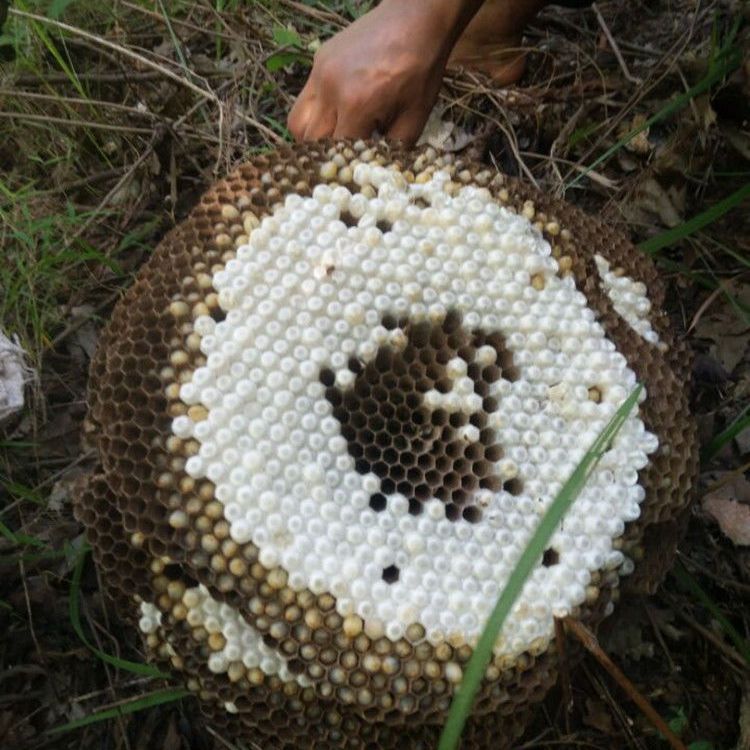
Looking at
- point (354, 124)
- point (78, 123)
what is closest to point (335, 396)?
point (354, 124)

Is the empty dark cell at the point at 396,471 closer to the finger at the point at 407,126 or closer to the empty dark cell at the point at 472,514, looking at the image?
the empty dark cell at the point at 472,514

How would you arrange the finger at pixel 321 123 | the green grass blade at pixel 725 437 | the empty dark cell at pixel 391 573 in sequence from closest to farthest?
the empty dark cell at pixel 391 573
the green grass blade at pixel 725 437
the finger at pixel 321 123

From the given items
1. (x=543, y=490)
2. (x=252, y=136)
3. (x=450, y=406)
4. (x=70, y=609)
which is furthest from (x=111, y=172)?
(x=543, y=490)

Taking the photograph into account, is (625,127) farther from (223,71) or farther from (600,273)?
(223,71)

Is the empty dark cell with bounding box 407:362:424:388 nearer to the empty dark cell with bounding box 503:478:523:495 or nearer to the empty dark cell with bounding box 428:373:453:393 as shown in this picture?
the empty dark cell with bounding box 428:373:453:393

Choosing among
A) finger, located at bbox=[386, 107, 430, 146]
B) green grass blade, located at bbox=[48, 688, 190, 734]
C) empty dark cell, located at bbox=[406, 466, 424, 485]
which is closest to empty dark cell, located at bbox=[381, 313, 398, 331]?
empty dark cell, located at bbox=[406, 466, 424, 485]

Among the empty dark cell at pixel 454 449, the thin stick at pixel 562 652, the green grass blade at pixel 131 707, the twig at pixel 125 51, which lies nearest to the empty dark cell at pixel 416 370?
the empty dark cell at pixel 454 449
